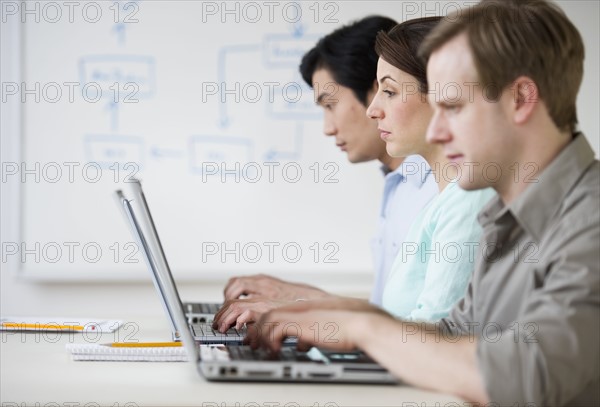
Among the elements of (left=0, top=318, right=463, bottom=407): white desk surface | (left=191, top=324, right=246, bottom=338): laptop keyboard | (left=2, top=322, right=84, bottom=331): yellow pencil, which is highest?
(left=0, top=318, right=463, bottom=407): white desk surface

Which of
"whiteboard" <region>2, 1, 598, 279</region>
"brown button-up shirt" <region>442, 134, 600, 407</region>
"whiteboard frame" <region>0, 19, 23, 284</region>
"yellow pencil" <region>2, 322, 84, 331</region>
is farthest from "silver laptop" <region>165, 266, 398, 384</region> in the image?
"whiteboard frame" <region>0, 19, 23, 284</region>

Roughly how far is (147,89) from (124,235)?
1.73 ft

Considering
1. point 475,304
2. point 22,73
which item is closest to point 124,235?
point 22,73

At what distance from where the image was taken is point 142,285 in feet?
9.89

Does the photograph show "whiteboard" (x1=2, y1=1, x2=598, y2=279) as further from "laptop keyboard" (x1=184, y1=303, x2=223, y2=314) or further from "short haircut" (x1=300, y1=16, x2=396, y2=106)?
"laptop keyboard" (x1=184, y1=303, x2=223, y2=314)

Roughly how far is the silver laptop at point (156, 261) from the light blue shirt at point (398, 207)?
697mm

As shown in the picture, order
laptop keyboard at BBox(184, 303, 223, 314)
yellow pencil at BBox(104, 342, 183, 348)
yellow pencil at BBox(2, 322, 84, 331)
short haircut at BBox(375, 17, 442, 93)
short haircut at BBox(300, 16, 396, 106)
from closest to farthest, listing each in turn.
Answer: yellow pencil at BBox(104, 342, 183, 348), yellow pencil at BBox(2, 322, 84, 331), short haircut at BBox(375, 17, 442, 93), laptop keyboard at BBox(184, 303, 223, 314), short haircut at BBox(300, 16, 396, 106)

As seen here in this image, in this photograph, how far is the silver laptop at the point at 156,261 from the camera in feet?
4.13

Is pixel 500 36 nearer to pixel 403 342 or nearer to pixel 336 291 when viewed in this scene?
pixel 403 342

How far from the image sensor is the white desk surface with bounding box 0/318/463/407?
1001 millimetres

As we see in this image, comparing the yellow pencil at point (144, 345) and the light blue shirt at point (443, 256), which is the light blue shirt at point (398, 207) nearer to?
the light blue shirt at point (443, 256)

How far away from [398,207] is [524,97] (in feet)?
3.83

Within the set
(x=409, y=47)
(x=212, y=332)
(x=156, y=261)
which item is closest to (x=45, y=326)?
(x=212, y=332)

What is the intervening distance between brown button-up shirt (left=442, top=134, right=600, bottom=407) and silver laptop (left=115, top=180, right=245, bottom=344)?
43 centimetres
